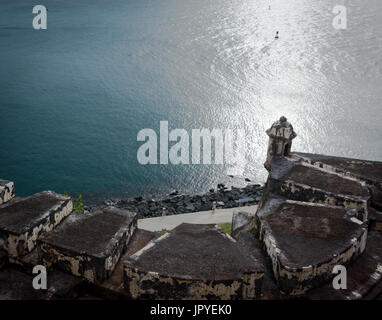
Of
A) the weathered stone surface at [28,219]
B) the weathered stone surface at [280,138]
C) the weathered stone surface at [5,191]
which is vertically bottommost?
the weathered stone surface at [28,219]

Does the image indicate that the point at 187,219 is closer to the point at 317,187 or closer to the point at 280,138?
the point at 280,138

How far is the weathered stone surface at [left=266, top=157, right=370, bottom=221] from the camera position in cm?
1938

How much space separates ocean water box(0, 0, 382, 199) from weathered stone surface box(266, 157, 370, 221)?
25.2 meters

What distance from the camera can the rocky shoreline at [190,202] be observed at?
3822 centimetres

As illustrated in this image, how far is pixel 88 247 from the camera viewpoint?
15242 mm

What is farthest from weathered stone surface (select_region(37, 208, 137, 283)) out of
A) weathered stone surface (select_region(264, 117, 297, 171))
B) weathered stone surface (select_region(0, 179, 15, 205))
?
weathered stone surface (select_region(264, 117, 297, 171))

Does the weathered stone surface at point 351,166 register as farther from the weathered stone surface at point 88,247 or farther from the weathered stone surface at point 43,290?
the weathered stone surface at point 43,290

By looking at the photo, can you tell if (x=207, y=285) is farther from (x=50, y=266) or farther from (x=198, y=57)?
(x=198, y=57)

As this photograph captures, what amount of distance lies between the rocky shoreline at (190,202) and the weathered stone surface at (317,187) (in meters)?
16.4

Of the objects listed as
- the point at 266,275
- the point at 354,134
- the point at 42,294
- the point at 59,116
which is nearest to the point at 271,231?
the point at 266,275

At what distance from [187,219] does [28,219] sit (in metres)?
17.8

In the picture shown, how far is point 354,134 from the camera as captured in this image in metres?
55.9

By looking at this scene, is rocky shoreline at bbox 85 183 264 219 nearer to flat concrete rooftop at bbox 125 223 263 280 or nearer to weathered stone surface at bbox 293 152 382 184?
weathered stone surface at bbox 293 152 382 184

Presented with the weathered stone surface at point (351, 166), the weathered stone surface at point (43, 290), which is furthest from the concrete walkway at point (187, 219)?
the weathered stone surface at point (43, 290)
